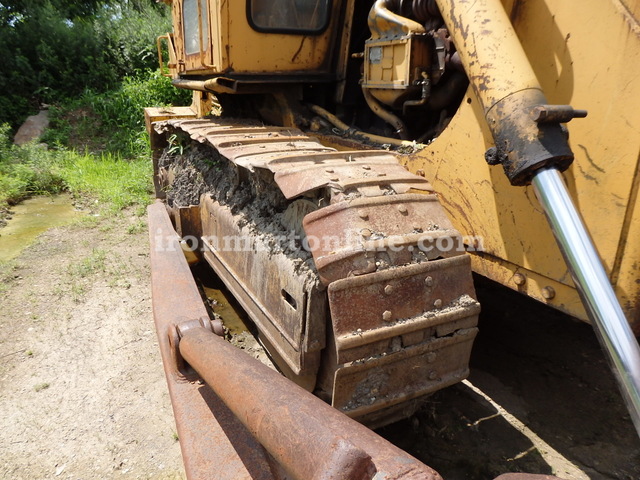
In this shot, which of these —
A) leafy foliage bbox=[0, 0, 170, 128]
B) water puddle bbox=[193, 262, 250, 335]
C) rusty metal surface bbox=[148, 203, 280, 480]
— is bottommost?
water puddle bbox=[193, 262, 250, 335]

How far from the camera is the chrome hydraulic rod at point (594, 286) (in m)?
1.18

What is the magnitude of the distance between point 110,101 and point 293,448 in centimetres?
1116

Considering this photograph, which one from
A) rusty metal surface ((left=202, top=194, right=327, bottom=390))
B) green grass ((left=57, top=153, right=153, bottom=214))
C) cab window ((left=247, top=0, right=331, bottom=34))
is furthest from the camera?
green grass ((left=57, top=153, right=153, bottom=214))

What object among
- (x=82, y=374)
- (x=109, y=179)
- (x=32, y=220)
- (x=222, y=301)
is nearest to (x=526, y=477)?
(x=82, y=374)

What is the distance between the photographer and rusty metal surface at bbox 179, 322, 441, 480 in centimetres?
80

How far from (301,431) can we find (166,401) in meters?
1.75

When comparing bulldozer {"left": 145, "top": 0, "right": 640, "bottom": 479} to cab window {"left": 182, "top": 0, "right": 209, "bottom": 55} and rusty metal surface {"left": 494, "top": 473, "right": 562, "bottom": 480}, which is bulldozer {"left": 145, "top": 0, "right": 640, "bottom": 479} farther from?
cab window {"left": 182, "top": 0, "right": 209, "bottom": 55}

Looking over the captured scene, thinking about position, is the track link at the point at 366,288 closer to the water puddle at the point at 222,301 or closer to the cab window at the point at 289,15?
the water puddle at the point at 222,301

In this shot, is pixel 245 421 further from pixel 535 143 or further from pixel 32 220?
pixel 32 220

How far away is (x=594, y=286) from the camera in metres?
1.26

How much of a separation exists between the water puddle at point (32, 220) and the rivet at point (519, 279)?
4.24 meters

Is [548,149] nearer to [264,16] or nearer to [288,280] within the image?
[288,280]

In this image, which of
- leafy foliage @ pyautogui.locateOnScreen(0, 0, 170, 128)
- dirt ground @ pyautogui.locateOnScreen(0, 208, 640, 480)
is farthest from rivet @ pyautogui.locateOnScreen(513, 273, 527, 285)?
leafy foliage @ pyautogui.locateOnScreen(0, 0, 170, 128)

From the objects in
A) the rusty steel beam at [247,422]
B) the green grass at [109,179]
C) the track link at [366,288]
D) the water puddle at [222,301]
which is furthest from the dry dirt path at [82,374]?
the green grass at [109,179]
